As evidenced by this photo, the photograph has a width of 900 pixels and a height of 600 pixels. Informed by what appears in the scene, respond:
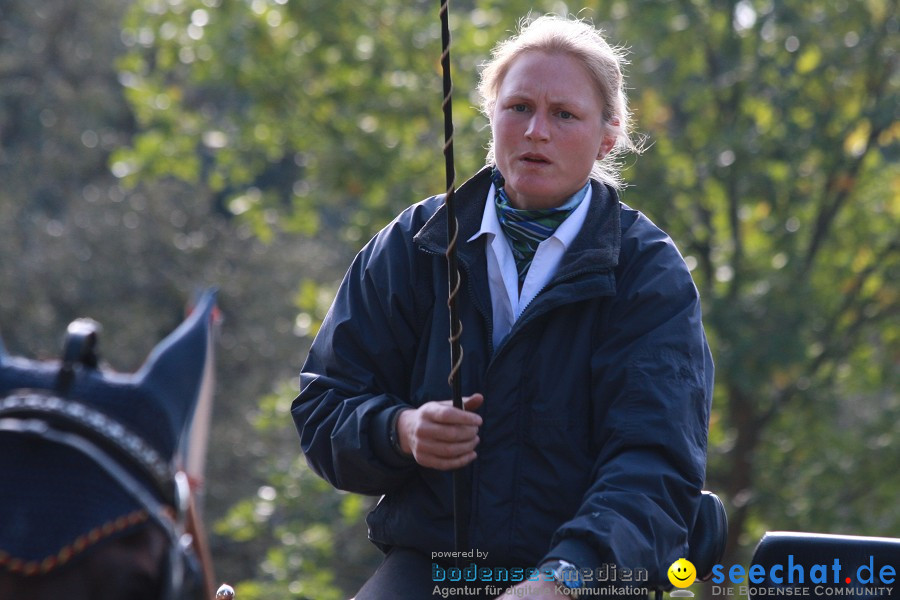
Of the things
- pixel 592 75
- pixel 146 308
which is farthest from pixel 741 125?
pixel 146 308

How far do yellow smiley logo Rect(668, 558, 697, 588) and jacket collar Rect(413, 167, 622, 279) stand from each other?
648mm

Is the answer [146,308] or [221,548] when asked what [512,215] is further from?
[146,308]

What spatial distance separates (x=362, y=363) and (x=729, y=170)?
5823 mm

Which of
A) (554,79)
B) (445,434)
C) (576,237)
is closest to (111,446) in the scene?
(445,434)

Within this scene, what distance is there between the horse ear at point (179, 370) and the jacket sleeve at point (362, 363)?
0.75 meters

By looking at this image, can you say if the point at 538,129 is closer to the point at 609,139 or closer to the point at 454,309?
the point at 609,139

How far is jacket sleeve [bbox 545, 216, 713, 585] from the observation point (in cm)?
237

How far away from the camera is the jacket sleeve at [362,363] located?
2672mm

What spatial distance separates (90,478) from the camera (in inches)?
Answer: 67.9

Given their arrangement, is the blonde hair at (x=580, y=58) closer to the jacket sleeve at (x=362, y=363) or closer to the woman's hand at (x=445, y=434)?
the jacket sleeve at (x=362, y=363)

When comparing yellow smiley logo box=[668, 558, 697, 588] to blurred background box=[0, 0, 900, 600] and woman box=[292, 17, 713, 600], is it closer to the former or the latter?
woman box=[292, 17, 713, 600]

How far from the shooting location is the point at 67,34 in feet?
58.9

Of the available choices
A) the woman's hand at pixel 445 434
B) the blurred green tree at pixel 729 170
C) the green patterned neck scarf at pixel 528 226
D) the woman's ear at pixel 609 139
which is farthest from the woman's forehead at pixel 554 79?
the blurred green tree at pixel 729 170

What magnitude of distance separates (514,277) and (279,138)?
6.90 m
